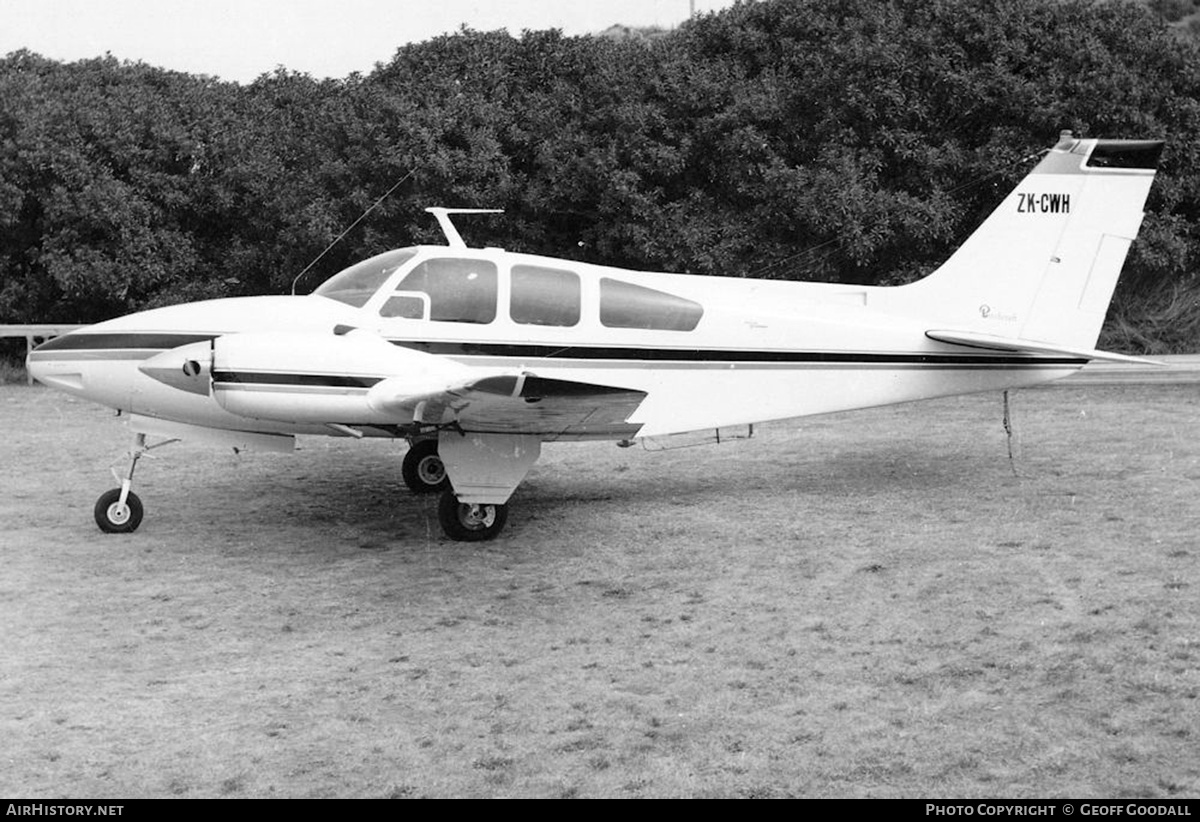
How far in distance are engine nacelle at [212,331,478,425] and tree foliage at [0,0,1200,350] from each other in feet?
33.7

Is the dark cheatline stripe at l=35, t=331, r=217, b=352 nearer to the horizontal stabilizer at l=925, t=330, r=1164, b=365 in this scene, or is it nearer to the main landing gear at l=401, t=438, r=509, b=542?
the main landing gear at l=401, t=438, r=509, b=542

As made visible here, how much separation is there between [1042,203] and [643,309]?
3565 mm

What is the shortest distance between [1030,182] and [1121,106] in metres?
8.77

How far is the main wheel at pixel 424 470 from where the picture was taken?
1044cm

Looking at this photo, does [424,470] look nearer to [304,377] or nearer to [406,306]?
[406,306]

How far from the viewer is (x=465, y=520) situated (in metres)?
8.79

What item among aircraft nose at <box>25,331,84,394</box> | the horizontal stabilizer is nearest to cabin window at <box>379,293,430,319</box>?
aircraft nose at <box>25,331,84,394</box>

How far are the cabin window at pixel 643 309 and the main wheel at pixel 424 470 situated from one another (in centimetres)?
222

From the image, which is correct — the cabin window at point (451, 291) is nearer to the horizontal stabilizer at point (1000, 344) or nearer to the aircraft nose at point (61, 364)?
the aircraft nose at point (61, 364)

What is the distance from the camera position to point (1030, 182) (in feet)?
33.1

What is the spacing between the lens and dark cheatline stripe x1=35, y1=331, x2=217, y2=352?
8.62 metres

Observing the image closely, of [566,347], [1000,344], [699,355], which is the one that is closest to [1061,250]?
[1000,344]

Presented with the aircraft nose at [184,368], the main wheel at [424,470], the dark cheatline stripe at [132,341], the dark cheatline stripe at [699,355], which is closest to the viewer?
the aircraft nose at [184,368]

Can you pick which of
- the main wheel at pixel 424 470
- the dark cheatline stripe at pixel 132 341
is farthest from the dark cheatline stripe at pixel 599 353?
the main wheel at pixel 424 470
